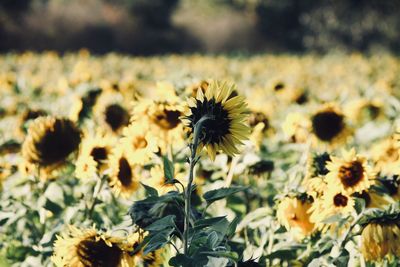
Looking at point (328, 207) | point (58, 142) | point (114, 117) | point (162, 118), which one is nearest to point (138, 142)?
point (162, 118)

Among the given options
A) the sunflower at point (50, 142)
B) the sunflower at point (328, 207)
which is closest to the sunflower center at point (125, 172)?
the sunflower at point (50, 142)

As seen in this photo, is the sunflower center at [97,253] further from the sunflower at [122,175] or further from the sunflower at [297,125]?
the sunflower at [297,125]

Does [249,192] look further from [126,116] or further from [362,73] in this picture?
[362,73]

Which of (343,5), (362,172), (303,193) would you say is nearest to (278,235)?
(303,193)

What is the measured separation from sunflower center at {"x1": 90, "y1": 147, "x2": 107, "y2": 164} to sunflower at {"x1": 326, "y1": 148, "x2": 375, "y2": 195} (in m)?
0.77

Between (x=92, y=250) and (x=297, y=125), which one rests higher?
(x=297, y=125)

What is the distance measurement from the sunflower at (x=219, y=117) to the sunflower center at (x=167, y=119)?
67cm

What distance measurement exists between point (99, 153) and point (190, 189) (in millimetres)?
828

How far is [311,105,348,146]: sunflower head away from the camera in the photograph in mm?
2141

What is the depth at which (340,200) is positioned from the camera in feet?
5.01

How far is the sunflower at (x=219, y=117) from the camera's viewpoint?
1114 millimetres

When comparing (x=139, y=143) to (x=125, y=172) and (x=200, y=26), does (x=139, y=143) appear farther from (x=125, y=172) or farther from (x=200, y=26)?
(x=200, y=26)

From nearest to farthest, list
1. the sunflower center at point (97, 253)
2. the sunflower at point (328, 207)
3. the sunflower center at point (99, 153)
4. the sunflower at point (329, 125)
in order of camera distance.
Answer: the sunflower center at point (97, 253)
the sunflower at point (328, 207)
the sunflower center at point (99, 153)
the sunflower at point (329, 125)

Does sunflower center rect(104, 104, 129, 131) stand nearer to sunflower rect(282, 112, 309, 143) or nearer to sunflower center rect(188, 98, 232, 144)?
sunflower rect(282, 112, 309, 143)
